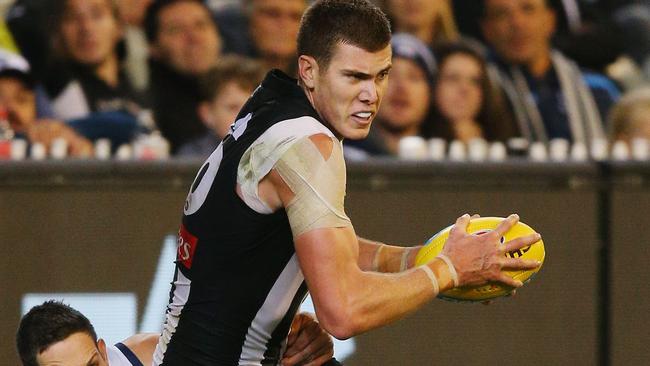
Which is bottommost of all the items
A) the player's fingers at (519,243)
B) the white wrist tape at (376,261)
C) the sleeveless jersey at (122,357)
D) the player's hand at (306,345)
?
the sleeveless jersey at (122,357)

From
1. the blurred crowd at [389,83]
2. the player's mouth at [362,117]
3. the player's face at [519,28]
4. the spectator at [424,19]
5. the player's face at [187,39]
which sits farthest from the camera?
the player's face at [519,28]

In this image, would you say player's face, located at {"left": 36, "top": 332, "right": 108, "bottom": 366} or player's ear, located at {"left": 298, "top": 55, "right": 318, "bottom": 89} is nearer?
player's ear, located at {"left": 298, "top": 55, "right": 318, "bottom": 89}

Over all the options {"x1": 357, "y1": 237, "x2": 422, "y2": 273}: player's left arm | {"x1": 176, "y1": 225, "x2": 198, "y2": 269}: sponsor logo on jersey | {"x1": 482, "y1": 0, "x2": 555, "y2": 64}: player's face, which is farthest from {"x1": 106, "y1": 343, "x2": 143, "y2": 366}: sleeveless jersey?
{"x1": 482, "y1": 0, "x2": 555, "y2": 64}: player's face

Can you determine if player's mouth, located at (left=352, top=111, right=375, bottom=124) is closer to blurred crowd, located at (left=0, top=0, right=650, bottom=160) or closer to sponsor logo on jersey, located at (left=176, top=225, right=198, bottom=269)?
sponsor logo on jersey, located at (left=176, top=225, right=198, bottom=269)

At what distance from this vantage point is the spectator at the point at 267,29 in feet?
23.1

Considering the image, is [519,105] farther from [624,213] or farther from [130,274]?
[130,274]

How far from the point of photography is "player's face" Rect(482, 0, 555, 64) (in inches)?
284

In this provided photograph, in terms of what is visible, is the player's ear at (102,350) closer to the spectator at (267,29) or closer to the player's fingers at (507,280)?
the player's fingers at (507,280)

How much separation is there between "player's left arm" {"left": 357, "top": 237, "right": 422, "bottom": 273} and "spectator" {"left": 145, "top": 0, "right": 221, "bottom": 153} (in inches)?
93.7

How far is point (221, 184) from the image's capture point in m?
3.95

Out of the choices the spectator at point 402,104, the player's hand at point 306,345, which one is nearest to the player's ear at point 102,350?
the player's hand at point 306,345

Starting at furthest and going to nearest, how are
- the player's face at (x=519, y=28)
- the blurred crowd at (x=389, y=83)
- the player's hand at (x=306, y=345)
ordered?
the player's face at (x=519, y=28)
the blurred crowd at (x=389, y=83)
the player's hand at (x=306, y=345)

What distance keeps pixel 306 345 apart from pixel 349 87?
1.00 metres

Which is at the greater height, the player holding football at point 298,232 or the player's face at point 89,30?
the player's face at point 89,30
